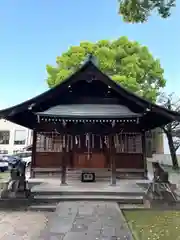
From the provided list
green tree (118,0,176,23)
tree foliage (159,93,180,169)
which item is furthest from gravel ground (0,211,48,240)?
tree foliage (159,93,180,169)

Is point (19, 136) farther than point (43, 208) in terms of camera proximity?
Yes

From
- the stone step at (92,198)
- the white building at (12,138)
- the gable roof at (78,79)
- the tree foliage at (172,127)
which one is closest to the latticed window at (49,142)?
the gable roof at (78,79)

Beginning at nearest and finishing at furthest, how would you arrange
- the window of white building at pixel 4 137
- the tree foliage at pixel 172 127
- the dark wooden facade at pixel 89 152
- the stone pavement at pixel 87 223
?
the stone pavement at pixel 87 223, the dark wooden facade at pixel 89 152, the tree foliage at pixel 172 127, the window of white building at pixel 4 137

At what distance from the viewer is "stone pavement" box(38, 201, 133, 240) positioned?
4.14 meters

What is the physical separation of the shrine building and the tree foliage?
26.6 ft

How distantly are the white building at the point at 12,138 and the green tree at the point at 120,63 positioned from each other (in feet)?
66.2

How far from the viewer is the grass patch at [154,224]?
14.3 feet

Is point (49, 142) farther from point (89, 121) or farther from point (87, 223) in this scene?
point (87, 223)

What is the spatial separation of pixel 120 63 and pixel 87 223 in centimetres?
1550

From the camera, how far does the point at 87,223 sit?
4.84 meters

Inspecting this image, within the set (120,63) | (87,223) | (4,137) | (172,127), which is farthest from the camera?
(4,137)

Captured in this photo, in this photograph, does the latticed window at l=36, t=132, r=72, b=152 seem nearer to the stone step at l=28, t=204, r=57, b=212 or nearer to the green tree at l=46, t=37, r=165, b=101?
the stone step at l=28, t=204, r=57, b=212

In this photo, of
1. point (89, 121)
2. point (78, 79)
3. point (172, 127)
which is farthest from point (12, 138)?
point (89, 121)

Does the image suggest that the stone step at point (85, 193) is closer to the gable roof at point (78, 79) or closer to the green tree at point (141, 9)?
the gable roof at point (78, 79)
